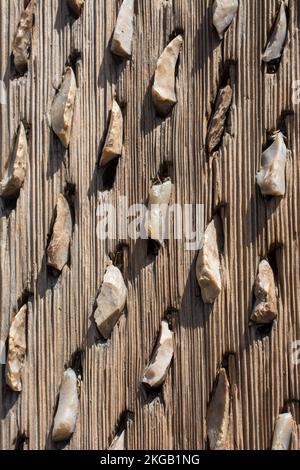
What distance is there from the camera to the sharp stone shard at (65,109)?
2.13 ft

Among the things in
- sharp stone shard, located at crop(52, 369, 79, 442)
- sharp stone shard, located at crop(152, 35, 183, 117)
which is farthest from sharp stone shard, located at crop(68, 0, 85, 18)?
sharp stone shard, located at crop(52, 369, 79, 442)

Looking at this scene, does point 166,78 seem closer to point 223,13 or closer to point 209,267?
point 223,13

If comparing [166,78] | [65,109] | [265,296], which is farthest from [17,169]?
[265,296]

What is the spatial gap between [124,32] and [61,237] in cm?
22

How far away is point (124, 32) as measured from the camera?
648 mm

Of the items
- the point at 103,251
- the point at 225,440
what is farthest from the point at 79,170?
the point at 225,440

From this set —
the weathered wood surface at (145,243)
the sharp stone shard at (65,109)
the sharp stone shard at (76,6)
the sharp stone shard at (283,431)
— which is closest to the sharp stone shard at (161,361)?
the weathered wood surface at (145,243)

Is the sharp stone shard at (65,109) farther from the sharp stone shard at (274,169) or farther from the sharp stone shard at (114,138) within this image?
the sharp stone shard at (274,169)

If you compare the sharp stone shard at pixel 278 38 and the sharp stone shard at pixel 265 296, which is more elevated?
the sharp stone shard at pixel 278 38

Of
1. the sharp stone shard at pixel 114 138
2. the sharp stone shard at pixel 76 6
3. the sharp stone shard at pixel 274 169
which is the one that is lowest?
the sharp stone shard at pixel 274 169

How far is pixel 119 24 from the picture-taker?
2.13 feet

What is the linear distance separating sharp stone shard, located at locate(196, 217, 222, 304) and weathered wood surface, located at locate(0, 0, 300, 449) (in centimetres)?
1

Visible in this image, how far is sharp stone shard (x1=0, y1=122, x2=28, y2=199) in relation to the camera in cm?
66

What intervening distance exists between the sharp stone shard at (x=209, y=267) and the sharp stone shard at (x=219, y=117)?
0.08 meters
